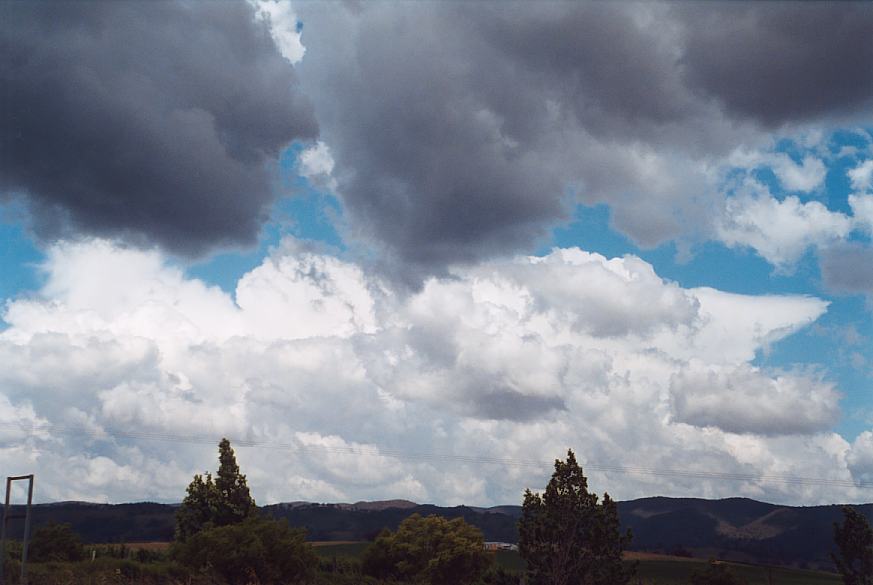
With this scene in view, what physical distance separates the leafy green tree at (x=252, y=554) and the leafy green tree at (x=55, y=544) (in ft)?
143

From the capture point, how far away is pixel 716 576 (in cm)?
7406

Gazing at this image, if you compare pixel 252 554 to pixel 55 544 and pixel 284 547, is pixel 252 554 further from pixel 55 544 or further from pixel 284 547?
pixel 55 544

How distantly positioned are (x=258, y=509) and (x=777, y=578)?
480 feet

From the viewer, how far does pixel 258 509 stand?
8081cm

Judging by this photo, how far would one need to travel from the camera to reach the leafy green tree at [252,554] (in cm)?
5006

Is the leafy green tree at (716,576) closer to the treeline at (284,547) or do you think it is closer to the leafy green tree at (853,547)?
the treeline at (284,547)

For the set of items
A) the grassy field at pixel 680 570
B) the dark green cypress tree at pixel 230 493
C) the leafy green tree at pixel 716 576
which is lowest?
the grassy field at pixel 680 570

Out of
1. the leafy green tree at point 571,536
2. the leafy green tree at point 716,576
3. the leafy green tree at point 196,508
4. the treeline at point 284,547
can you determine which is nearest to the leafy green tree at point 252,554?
the treeline at point 284,547

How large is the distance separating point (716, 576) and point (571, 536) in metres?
38.3

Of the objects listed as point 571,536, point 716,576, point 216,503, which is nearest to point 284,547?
point 571,536

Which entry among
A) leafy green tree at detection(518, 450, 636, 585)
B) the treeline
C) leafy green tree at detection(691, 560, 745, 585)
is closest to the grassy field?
leafy green tree at detection(691, 560, 745, 585)

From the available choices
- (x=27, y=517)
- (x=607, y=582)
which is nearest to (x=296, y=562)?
(x=607, y=582)

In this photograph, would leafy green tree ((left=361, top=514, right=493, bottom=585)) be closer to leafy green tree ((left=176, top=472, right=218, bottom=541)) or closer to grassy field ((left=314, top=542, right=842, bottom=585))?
leafy green tree ((left=176, top=472, right=218, bottom=541))

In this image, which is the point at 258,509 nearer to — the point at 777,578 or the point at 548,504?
the point at 548,504
